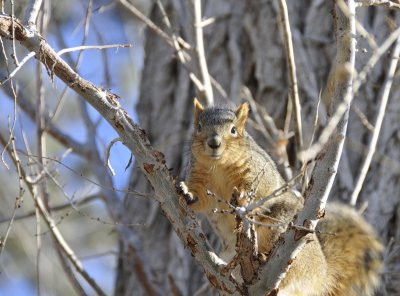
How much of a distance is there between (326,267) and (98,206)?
11.8ft

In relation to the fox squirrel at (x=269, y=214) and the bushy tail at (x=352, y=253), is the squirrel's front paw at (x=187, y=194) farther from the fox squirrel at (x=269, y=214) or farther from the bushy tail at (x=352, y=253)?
the bushy tail at (x=352, y=253)

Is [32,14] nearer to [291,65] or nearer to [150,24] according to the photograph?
[291,65]

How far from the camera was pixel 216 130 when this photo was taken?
3.12 meters

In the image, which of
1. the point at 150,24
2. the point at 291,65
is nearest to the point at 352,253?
the point at 291,65

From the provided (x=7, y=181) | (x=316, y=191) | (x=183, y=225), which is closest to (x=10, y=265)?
(x=7, y=181)

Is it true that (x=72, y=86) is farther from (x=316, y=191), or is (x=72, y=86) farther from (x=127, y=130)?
(x=316, y=191)

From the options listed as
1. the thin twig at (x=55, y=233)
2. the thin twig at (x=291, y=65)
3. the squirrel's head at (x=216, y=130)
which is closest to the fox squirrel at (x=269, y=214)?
the squirrel's head at (x=216, y=130)

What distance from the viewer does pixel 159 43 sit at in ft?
14.8

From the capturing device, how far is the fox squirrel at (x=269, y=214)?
3.11 m

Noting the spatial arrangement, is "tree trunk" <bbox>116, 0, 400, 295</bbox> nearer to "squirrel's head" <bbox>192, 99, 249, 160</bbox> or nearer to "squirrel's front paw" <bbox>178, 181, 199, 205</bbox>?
"squirrel's head" <bbox>192, 99, 249, 160</bbox>

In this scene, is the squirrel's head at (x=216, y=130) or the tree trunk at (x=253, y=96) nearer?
the squirrel's head at (x=216, y=130)

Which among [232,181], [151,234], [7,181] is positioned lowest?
[232,181]

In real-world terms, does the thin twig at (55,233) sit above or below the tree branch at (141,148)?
above

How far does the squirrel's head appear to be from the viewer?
305cm
